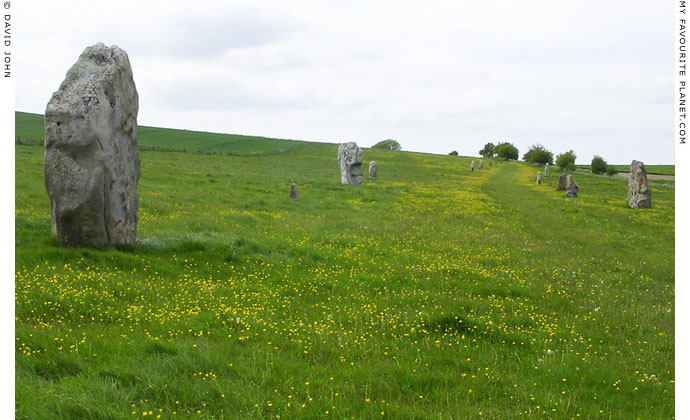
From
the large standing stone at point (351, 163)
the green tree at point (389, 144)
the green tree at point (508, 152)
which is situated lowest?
the large standing stone at point (351, 163)

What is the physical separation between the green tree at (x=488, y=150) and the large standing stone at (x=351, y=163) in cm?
8469

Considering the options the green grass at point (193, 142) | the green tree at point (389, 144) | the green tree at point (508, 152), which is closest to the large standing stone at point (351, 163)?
the green grass at point (193, 142)

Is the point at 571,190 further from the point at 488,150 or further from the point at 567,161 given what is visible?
the point at 488,150

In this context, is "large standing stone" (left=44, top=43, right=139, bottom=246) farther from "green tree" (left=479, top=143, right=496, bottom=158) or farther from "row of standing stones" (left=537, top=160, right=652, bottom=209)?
"green tree" (left=479, top=143, right=496, bottom=158)

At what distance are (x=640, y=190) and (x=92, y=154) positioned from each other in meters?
31.5

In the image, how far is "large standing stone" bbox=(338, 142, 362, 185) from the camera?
40.2 meters

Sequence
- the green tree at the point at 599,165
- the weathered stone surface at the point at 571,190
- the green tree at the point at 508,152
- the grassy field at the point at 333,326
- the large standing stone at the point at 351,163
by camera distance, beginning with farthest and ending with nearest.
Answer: the green tree at the point at 508,152, the green tree at the point at 599,165, the large standing stone at the point at 351,163, the weathered stone surface at the point at 571,190, the grassy field at the point at 333,326

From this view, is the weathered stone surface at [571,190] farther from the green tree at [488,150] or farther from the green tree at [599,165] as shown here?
the green tree at [488,150]

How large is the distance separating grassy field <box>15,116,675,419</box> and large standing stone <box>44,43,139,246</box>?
0.69 metres

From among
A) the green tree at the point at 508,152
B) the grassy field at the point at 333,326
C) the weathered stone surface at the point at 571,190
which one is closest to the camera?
the grassy field at the point at 333,326

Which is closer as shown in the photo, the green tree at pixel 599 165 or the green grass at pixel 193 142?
the green tree at pixel 599 165

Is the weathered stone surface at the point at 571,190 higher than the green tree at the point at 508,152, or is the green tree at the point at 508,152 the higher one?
the green tree at the point at 508,152

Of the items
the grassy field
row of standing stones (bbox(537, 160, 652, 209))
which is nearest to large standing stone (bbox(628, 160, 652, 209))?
row of standing stones (bbox(537, 160, 652, 209))

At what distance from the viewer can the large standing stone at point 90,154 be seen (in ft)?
39.4
